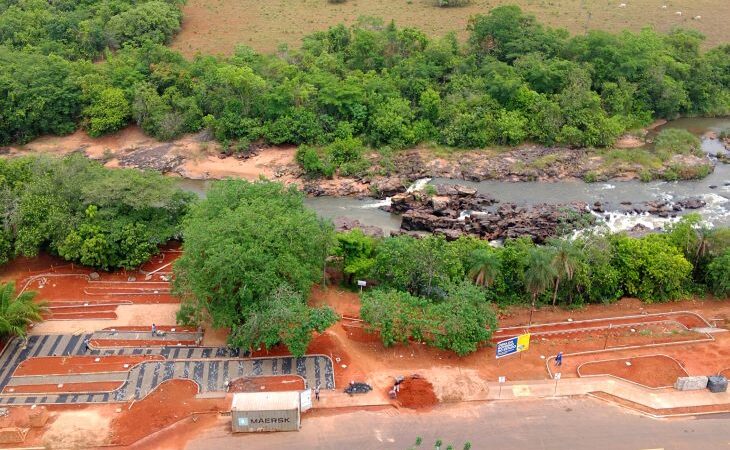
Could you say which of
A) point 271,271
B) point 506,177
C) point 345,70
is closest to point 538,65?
point 506,177

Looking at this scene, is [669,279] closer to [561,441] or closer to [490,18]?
[561,441]

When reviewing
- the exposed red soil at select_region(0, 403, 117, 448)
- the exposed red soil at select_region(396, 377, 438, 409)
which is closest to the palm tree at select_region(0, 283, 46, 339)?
the exposed red soil at select_region(0, 403, 117, 448)

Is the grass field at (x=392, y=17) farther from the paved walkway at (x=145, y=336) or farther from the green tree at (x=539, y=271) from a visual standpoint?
the green tree at (x=539, y=271)

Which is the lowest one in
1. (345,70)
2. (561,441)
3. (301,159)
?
(561,441)

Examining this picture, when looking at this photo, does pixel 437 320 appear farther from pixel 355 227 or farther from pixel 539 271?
pixel 355 227

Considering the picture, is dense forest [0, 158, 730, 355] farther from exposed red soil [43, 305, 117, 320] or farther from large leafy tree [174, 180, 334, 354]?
exposed red soil [43, 305, 117, 320]

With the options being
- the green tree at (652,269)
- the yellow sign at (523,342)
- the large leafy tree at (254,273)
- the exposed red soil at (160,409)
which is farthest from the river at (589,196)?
the exposed red soil at (160,409)

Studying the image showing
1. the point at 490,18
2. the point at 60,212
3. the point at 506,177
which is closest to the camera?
the point at 60,212

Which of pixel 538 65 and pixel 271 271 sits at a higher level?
pixel 538 65
